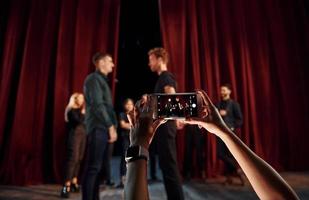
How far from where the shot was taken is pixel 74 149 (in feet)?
9.68

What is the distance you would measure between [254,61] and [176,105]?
3.37 metres

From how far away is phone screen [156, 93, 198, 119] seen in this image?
0.87 meters

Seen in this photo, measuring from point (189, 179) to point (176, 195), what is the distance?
1.83m

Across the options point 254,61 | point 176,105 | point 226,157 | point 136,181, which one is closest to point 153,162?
point 226,157

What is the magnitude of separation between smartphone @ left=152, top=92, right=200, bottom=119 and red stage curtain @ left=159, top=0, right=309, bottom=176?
2.80 metres

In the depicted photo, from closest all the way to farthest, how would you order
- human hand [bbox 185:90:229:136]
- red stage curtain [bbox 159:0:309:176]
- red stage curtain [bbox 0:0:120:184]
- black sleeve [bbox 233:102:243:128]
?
human hand [bbox 185:90:229:136] < black sleeve [bbox 233:102:243:128] < red stage curtain [bbox 0:0:120:184] < red stage curtain [bbox 159:0:309:176]

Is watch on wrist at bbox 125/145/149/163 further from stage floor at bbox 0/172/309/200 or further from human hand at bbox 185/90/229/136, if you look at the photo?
stage floor at bbox 0/172/309/200

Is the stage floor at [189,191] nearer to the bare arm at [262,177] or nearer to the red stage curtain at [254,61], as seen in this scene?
the red stage curtain at [254,61]

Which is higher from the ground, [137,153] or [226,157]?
[137,153]

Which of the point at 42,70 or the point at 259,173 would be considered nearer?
the point at 259,173

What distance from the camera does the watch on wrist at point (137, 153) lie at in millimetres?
536

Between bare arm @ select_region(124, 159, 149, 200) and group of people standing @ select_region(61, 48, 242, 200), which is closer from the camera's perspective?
bare arm @ select_region(124, 159, 149, 200)

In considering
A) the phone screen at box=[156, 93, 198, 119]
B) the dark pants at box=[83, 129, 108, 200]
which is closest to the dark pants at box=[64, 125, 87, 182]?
the dark pants at box=[83, 129, 108, 200]

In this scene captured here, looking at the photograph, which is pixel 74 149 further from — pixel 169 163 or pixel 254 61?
pixel 254 61
